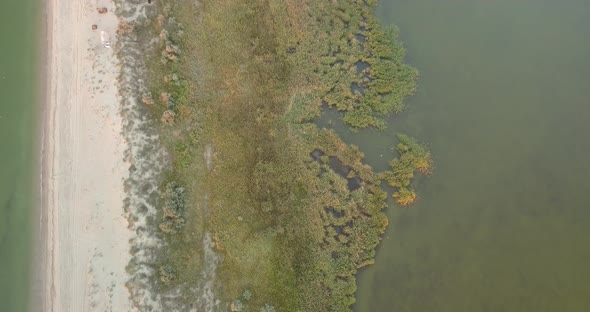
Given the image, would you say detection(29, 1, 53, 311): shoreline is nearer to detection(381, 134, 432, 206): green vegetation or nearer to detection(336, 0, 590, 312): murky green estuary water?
detection(336, 0, 590, 312): murky green estuary water

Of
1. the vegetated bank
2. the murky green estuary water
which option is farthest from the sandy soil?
the murky green estuary water

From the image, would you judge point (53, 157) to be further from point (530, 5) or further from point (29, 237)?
point (530, 5)

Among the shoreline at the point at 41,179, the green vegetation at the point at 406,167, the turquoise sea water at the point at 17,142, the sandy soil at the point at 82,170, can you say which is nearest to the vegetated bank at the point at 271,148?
the green vegetation at the point at 406,167

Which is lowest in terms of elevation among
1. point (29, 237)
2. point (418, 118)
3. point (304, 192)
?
point (29, 237)

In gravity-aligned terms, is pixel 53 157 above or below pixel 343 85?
below

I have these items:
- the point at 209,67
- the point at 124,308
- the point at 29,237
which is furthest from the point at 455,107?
the point at 29,237

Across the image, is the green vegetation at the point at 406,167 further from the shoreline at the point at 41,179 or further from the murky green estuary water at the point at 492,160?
the shoreline at the point at 41,179

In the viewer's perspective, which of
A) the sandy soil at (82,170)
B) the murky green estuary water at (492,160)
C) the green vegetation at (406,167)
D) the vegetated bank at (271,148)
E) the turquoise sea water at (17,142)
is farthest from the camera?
the green vegetation at (406,167)
